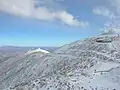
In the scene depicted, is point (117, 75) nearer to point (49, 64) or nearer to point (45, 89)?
point (45, 89)

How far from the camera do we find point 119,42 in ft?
259

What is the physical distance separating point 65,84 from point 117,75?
712cm

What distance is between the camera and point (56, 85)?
3466cm

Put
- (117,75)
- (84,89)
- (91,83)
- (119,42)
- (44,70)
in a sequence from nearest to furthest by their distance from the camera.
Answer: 1. (84,89)
2. (91,83)
3. (117,75)
4. (44,70)
5. (119,42)

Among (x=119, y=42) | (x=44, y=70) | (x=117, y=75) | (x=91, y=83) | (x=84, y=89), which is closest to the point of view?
(x=84, y=89)

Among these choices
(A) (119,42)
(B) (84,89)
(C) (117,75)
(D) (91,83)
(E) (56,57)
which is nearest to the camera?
(B) (84,89)

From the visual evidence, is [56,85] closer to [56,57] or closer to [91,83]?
[91,83]

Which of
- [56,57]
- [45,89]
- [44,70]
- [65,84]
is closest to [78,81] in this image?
[65,84]

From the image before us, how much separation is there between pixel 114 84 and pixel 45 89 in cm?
840

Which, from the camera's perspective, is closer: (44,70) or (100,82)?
(100,82)

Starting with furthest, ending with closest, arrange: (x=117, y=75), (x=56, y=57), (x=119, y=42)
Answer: (x=119, y=42) < (x=56, y=57) < (x=117, y=75)

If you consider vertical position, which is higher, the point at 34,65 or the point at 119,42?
the point at 119,42

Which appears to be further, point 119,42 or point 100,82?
point 119,42

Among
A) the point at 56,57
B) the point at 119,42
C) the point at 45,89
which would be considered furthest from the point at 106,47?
the point at 45,89
